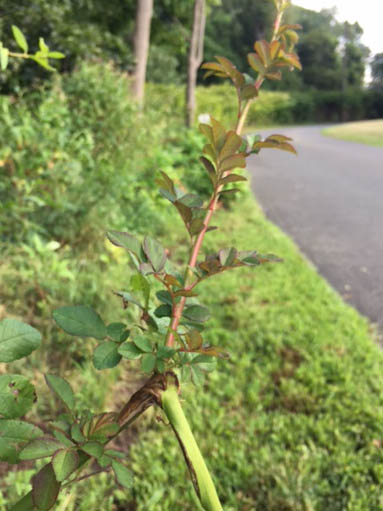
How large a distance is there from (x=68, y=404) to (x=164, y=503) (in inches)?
45.8

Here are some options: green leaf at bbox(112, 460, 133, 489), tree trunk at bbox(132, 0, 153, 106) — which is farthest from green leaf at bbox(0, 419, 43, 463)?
tree trunk at bbox(132, 0, 153, 106)

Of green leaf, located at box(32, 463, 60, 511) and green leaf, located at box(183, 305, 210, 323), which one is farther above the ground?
green leaf, located at box(183, 305, 210, 323)

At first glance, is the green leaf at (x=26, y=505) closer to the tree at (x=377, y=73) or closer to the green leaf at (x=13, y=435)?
the green leaf at (x=13, y=435)

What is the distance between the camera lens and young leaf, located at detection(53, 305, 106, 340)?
53 cm

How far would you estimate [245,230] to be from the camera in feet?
15.2

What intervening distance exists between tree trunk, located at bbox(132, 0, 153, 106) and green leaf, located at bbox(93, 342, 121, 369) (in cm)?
696

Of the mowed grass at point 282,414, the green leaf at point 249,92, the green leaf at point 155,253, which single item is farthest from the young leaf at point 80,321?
the mowed grass at point 282,414

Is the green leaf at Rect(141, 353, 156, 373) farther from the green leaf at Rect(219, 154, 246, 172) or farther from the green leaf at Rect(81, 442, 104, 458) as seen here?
the green leaf at Rect(219, 154, 246, 172)

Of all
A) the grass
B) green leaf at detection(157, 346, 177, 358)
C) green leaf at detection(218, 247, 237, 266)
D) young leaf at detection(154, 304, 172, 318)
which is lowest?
the grass

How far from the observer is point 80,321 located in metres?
0.54

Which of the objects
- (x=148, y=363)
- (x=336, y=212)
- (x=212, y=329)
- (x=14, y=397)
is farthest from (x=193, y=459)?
(x=336, y=212)

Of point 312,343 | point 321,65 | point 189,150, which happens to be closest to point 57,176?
point 312,343

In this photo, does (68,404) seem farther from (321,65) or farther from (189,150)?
(321,65)

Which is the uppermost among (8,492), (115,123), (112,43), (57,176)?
(112,43)
